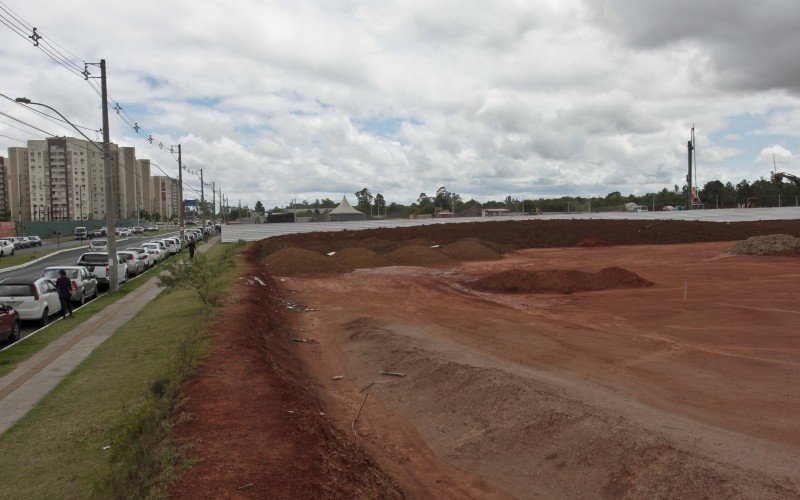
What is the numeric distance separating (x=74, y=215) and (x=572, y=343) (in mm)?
149767

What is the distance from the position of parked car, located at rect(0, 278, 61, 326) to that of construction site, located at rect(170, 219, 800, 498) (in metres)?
6.32

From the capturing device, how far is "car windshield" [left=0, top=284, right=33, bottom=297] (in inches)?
701

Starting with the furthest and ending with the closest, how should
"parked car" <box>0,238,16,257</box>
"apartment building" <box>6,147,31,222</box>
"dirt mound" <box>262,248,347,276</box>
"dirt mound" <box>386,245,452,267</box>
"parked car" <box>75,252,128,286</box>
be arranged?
"apartment building" <box>6,147,31,222</box> → "parked car" <box>0,238,16,257</box> → "dirt mound" <box>386,245,452,267</box> → "dirt mound" <box>262,248,347,276</box> → "parked car" <box>75,252,128,286</box>

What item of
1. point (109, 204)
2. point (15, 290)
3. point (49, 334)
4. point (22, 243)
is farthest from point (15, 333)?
point (22, 243)

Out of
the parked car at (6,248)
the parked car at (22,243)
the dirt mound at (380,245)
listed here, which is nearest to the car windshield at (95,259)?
the dirt mound at (380,245)

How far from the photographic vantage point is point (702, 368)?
1229 cm

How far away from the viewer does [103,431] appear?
838 cm

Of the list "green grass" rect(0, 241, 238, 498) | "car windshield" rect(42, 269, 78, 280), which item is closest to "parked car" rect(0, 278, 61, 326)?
"car windshield" rect(42, 269, 78, 280)

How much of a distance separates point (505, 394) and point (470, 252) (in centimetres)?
3226

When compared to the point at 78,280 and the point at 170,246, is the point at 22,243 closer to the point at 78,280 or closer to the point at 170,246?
the point at 170,246

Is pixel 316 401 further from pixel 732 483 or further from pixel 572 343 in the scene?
pixel 572 343

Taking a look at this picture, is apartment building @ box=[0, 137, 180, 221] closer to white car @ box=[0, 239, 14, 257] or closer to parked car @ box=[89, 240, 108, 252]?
white car @ box=[0, 239, 14, 257]

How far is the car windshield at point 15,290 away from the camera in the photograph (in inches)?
701

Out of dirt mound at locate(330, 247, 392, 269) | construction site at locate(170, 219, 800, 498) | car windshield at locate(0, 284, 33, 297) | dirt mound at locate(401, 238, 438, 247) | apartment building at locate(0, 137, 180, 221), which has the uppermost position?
apartment building at locate(0, 137, 180, 221)
